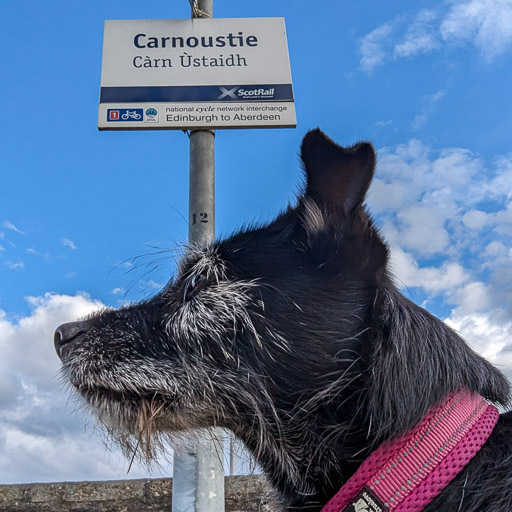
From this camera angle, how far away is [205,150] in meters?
4.62

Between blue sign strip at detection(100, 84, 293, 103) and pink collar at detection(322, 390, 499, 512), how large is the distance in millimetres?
3837

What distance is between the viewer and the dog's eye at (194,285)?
2.20 m

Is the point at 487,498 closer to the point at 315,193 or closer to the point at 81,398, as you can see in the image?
the point at 315,193

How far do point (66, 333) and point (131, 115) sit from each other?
3.14 metres

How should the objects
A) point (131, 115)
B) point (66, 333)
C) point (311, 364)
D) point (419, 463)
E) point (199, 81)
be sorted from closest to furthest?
1. point (419, 463)
2. point (311, 364)
3. point (66, 333)
4. point (131, 115)
5. point (199, 81)

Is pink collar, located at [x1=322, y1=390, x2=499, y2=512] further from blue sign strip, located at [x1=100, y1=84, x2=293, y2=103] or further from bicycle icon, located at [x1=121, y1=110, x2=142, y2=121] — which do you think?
bicycle icon, located at [x1=121, y1=110, x2=142, y2=121]

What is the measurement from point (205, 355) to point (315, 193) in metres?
0.72

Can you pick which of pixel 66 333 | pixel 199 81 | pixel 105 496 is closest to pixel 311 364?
pixel 66 333

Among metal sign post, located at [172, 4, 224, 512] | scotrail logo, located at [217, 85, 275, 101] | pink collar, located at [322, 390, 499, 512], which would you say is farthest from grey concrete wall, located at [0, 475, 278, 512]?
pink collar, located at [322, 390, 499, 512]

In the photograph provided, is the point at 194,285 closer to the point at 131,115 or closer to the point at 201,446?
the point at 201,446

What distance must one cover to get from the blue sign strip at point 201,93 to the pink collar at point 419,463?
3.84m

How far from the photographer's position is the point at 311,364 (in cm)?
187

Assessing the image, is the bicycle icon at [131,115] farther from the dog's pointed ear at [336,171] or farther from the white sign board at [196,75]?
the dog's pointed ear at [336,171]

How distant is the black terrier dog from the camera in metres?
1.59
